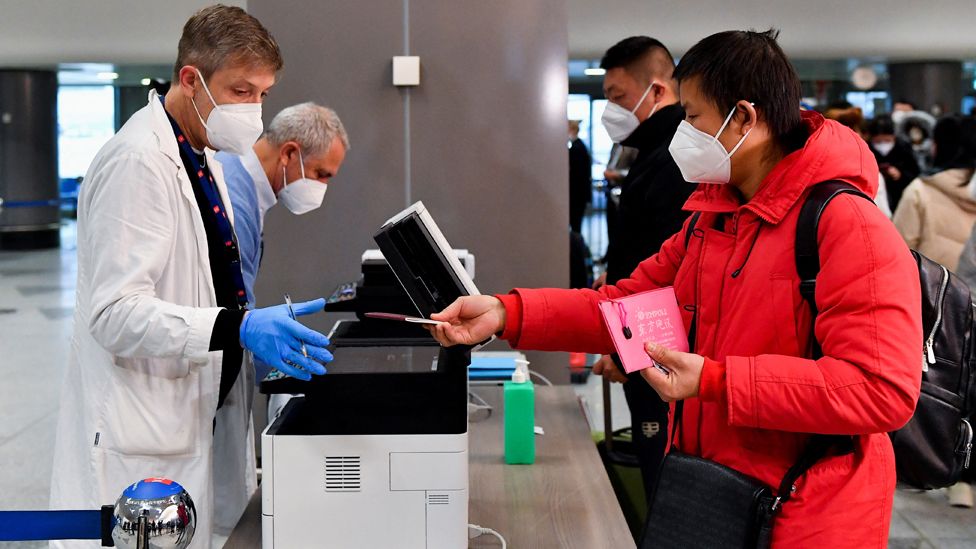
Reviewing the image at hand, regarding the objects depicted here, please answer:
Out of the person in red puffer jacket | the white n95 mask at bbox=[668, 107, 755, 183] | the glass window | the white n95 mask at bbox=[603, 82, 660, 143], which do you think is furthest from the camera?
the glass window

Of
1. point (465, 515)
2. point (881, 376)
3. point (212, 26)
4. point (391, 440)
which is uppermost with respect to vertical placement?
point (212, 26)

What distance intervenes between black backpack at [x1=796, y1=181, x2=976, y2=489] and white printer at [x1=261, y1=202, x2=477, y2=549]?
88 cm

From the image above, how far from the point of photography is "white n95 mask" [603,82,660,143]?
3129 mm

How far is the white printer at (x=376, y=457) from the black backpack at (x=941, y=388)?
21.7 inches

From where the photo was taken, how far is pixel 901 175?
6.63 meters

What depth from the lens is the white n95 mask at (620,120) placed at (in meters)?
3.13

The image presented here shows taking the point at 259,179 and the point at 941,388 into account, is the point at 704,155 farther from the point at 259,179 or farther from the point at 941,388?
the point at 259,179

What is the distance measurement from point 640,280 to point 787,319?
474mm

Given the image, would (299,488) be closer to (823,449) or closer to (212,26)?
(823,449)

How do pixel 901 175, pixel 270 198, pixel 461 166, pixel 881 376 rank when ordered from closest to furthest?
pixel 881 376, pixel 270 198, pixel 461 166, pixel 901 175

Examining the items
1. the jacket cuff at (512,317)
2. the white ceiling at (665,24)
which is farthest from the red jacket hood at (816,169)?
the white ceiling at (665,24)

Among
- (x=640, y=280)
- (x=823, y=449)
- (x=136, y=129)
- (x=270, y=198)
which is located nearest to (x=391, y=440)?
(x=640, y=280)

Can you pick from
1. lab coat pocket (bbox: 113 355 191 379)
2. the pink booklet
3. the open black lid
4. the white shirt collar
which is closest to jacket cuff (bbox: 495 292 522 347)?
the open black lid

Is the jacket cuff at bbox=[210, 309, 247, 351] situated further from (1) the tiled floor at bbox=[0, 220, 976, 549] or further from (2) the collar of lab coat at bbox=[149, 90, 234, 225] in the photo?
(1) the tiled floor at bbox=[0, 220, 976, 549]
